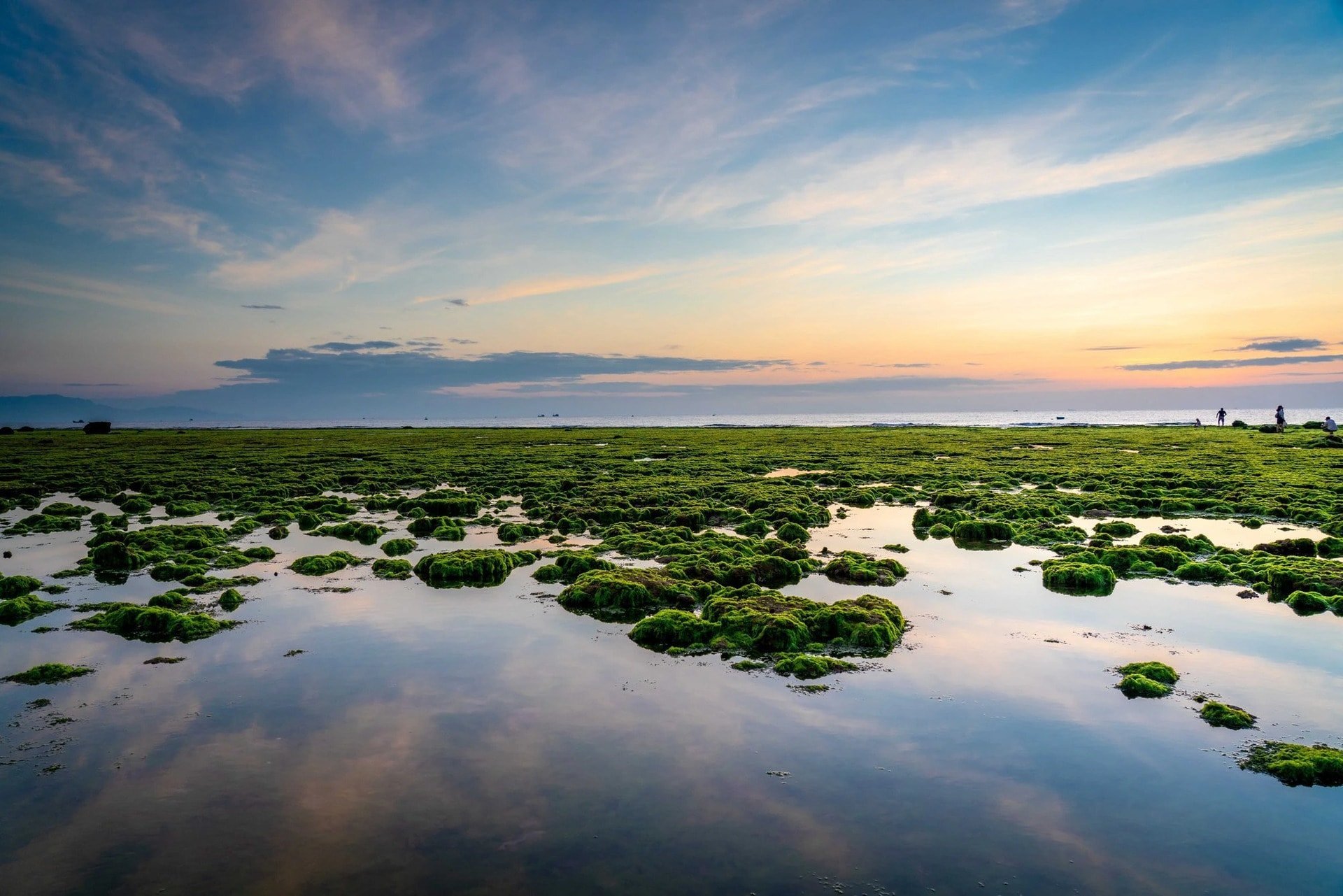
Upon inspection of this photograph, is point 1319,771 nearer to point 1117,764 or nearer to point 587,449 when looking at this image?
point 1117,764

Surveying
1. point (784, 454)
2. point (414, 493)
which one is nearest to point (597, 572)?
point (414, 493)

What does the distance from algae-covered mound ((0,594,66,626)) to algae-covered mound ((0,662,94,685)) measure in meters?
3.40

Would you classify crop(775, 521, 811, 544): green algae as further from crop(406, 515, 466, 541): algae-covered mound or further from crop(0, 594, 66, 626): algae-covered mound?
crop(0, 594, 66, 626): algae-covered mound

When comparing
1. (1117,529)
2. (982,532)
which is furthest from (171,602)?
(1117,529)

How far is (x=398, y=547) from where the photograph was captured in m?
19.2

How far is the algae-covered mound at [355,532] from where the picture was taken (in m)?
20.8

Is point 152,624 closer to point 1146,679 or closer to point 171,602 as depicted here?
point 171,602

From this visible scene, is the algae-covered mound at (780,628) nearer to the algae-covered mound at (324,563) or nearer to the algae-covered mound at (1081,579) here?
the algae-covered mound at (1081,579)

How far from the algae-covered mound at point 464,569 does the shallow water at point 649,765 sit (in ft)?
9.95

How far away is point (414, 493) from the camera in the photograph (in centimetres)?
3158

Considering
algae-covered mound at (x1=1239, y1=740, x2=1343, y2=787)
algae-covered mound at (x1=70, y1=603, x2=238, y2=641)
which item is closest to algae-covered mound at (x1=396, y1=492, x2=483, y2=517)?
algae-covered mound at (x1=70, y1=603, x2=238, y2=641)

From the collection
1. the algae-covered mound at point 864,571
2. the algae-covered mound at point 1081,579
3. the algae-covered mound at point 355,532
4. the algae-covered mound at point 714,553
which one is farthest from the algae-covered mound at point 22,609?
the algae-covered mound at point 1081,579

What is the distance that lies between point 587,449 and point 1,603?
46672 mm

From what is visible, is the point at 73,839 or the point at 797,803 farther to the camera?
the point at 797,803
